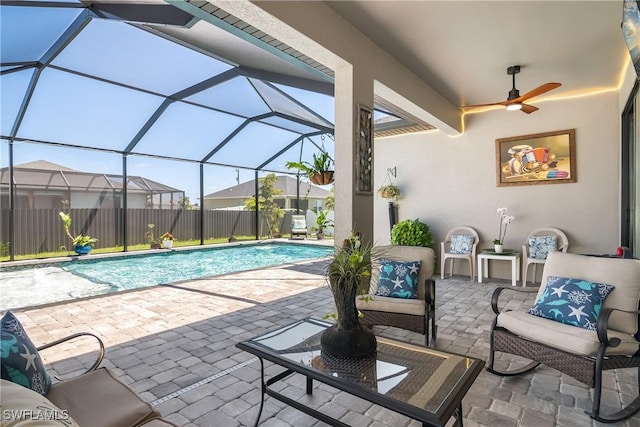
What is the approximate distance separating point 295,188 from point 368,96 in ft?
38.1

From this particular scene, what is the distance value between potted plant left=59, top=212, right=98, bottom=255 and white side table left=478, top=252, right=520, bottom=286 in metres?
9.60

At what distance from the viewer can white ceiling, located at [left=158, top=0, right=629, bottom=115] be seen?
3.15 meters

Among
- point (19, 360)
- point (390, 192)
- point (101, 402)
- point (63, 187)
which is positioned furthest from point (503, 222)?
point (63, 187)

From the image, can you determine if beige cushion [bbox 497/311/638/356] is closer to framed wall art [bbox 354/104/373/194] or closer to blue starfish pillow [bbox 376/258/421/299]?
blue starfish pillow [bbox 376/258/421/299]

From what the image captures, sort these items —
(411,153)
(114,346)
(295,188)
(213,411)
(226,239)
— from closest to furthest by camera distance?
(213,411)
(114,346)
(411,153)
(226,239)
(295,188)

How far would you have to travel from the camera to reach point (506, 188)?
6273 mm

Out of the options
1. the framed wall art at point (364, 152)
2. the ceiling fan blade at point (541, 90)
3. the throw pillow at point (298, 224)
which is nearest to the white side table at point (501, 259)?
the ceiling fan blade at point (541, 90)

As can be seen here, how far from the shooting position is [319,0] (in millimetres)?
2996

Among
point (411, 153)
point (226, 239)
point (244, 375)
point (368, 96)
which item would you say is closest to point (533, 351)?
point (244, 375)

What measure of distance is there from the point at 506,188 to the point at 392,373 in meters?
5.66

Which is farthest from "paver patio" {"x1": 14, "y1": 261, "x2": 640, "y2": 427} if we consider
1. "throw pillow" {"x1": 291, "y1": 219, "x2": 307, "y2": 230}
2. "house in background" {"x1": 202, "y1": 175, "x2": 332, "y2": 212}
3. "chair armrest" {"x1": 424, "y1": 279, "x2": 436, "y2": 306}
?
"house in background" {"x1": 202, "y1": 175, "x2": 332, "y2": 212}

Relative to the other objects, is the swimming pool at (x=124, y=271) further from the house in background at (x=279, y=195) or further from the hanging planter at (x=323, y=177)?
the house in background at (x=279, y=195)

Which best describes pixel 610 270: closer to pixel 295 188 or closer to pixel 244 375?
pixel 244 375

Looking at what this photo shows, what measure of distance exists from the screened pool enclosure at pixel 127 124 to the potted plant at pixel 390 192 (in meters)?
2.26
